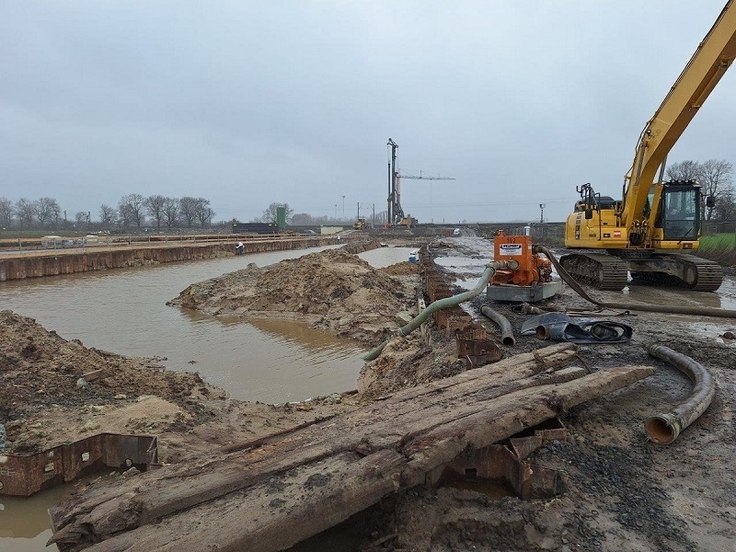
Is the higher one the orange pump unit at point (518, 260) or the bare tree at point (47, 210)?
Answer: the bare tree at point (47, 210)

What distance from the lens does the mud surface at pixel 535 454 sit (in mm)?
2578

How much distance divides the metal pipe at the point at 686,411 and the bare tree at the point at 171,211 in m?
96.3

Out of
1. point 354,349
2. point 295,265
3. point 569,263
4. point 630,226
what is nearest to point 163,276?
point 295,265

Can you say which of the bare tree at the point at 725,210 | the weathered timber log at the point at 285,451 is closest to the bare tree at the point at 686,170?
the bare tree at the point at 725,210

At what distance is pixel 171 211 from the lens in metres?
93.2

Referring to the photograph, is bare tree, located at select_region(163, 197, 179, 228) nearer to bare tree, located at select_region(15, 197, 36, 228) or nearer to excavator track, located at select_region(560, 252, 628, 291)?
bare tree, located at select_region(15, 197, 36, 228)

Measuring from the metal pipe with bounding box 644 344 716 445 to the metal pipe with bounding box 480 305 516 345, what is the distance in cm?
207

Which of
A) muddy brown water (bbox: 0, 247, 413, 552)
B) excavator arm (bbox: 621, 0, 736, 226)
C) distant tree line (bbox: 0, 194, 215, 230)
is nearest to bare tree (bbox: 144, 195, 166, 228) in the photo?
distant tree line (bbox: 0, 194, 215, 230)

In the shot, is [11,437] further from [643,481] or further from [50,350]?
[643,481]

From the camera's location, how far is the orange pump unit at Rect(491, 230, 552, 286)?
9.39 metres

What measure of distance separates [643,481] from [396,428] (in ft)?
5.75

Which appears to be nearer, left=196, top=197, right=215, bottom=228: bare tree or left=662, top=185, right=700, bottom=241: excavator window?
left=662, top=185, right=700, bottom=241: excavator window

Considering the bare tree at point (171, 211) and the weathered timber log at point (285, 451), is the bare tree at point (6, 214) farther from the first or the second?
the weathered timber log at point (285, 451)

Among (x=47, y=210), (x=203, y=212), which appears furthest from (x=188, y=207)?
(x=47, y=210)
